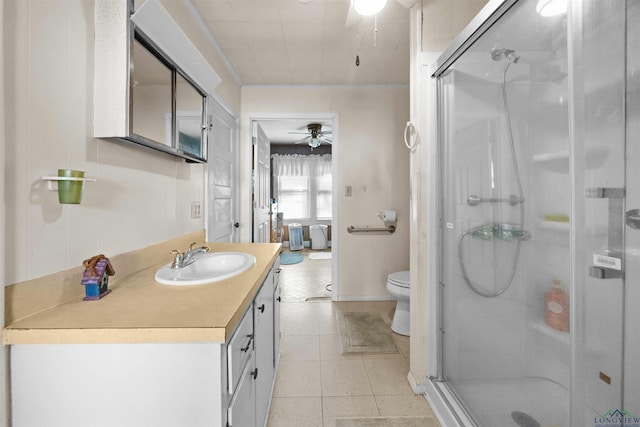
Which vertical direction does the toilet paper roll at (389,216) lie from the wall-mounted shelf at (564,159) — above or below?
below

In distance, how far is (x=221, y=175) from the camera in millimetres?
2250

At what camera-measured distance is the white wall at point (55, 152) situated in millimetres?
700

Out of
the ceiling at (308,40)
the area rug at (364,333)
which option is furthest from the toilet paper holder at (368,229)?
the ceiling at (308,40)

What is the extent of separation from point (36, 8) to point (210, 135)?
1.23 metres

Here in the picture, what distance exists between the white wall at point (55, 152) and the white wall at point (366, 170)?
208 centimetres

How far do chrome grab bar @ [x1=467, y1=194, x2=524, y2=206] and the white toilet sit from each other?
1.06m

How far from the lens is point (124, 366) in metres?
0.65

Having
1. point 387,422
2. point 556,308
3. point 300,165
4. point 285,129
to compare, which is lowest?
point 387,422

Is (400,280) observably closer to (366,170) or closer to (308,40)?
(366,170)

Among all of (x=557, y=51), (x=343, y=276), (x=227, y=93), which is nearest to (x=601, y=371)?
(x=557, y=51)

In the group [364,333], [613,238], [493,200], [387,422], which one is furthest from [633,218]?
[364,333]

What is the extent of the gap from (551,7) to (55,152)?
1.66 m

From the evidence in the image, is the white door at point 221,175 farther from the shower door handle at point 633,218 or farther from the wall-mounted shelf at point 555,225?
the shower door handle at point 633,218

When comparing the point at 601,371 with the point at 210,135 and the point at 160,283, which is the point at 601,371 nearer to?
the point at 160,283
